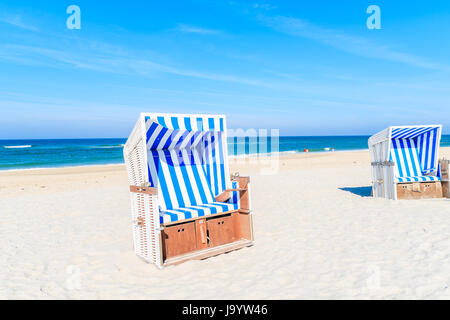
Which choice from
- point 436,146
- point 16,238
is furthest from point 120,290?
point 436,146

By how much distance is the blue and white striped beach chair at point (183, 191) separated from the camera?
4.29m

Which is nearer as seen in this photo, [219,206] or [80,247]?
[219,206]

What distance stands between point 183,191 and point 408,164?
20.0ft

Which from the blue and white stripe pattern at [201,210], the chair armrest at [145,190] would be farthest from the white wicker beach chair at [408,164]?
the chair armrest at [145,190]

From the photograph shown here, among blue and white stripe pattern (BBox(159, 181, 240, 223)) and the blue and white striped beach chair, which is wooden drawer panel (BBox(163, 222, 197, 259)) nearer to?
the blue and white striped beach chair

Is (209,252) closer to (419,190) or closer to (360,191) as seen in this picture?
(419,190)

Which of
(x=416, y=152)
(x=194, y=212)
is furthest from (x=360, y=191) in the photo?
(x=194, y=212)

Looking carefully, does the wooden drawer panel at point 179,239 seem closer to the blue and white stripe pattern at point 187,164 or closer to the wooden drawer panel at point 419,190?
the blue and white stripe pattern at point 187,164

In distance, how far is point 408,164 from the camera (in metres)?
8.45

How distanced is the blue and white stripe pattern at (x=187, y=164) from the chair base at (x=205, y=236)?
0.14 m

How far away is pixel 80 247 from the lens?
5160 millimetres

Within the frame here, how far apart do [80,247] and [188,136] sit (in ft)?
7.64
